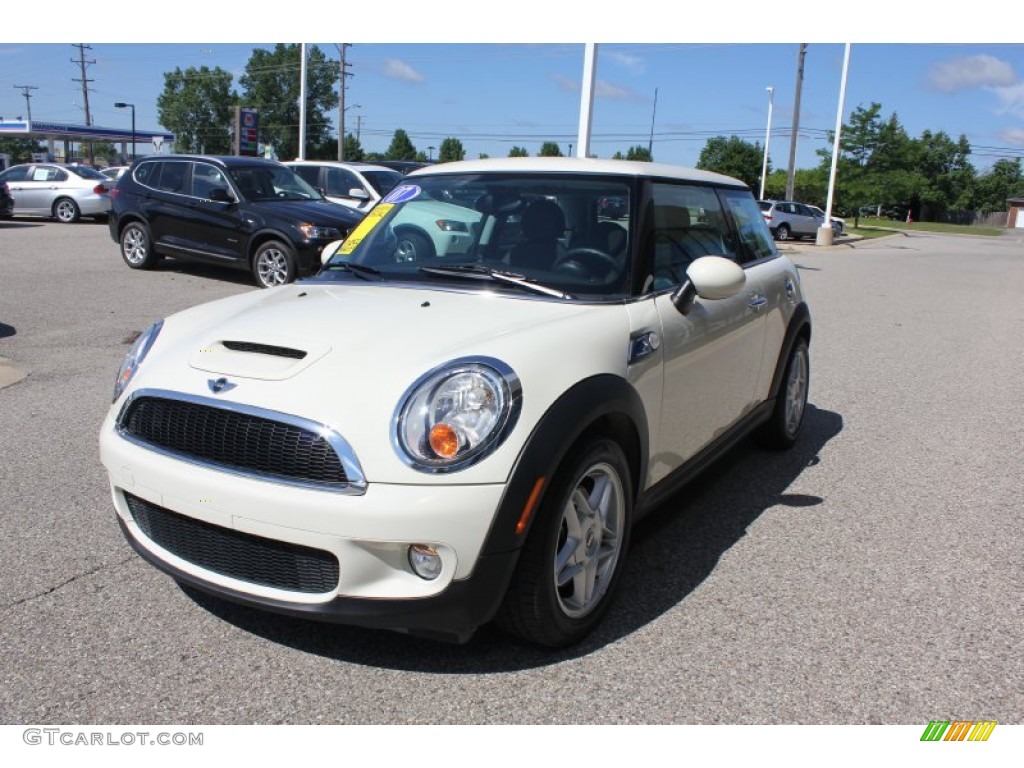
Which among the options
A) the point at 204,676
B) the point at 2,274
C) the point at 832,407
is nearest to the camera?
the point at 204,676

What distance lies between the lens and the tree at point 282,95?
10431 centimetres

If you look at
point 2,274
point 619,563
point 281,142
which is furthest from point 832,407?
point 281,142

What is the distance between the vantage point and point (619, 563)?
3172 millimetres

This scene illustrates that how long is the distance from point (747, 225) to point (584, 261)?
1.74m

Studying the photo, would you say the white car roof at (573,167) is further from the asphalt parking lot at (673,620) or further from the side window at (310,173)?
the side window at (310,173)

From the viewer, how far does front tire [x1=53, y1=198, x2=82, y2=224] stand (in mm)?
21172

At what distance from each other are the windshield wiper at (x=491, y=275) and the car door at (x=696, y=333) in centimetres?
45

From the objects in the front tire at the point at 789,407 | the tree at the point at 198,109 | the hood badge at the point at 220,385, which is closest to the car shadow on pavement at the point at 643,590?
the front tire at the point at 789,407

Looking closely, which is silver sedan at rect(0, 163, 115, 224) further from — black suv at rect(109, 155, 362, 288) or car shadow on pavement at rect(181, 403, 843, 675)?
car shadow on pavement at rect(181, 403, 843, 675)

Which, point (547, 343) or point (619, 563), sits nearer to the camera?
point (547, 343)
